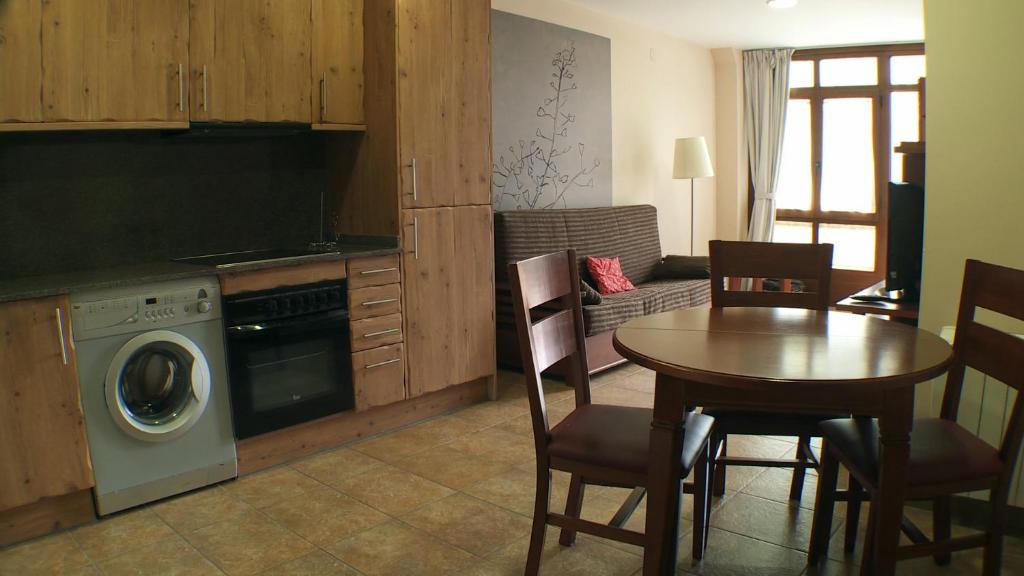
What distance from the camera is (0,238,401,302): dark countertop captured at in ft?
8.58

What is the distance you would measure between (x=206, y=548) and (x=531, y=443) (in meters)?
1.46

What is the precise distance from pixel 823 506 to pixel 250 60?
9.12ft

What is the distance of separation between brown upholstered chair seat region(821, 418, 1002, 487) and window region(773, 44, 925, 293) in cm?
570

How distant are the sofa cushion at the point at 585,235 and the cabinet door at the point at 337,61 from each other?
4.26 feet

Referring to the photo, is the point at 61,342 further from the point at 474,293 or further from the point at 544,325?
the point at 474,293

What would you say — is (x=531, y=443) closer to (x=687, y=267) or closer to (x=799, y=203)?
(x=687, y=267)

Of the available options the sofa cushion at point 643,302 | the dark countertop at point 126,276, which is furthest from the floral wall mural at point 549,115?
the dark countertop at point 126,276

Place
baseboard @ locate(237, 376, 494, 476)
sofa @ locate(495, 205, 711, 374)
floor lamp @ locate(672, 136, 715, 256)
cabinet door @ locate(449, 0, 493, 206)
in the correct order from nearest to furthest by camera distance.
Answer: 1. baseboard @ locate(237, 376, 494, 476)
2. cabinet door @ locate(449, 0, 493, 206)
3. sofa @ locate(495, 205, 711, 374)
4. floor lamp @ locate(672, 136, 715, 256)

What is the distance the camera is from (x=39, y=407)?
8.55 ft

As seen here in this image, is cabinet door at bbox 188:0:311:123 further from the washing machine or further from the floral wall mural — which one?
the floral wall mural

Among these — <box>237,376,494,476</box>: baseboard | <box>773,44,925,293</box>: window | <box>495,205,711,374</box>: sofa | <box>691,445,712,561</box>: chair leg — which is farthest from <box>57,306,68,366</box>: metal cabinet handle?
<box>773,44,925,293</box>: window

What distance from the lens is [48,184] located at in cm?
304

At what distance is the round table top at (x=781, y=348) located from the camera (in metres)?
1.76

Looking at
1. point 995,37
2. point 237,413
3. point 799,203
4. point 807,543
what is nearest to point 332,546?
point 237,413
